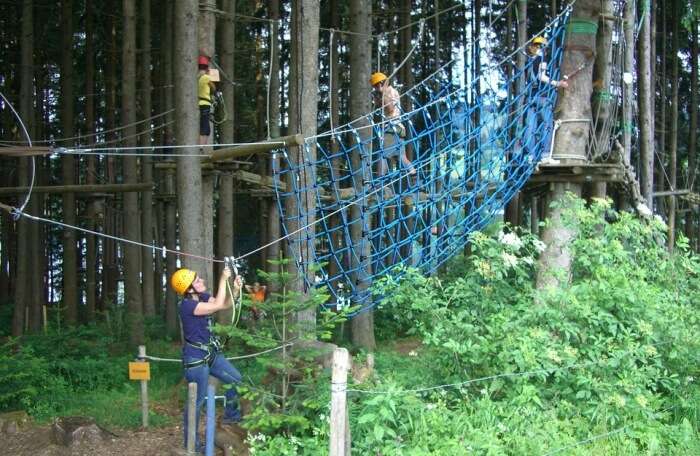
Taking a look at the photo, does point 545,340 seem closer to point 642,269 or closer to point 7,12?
point 642,269

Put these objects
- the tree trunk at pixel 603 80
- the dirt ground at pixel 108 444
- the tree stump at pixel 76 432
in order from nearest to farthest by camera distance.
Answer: the dirt ground at pixel 108 444, the tree stump at pixel 76 432, the tree trunk at pixel 603 80

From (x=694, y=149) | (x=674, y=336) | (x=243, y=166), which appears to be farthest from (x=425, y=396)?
(x=694, y=149)

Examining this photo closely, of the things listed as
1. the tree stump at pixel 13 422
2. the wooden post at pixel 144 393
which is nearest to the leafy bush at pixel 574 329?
the wooden post at pixel 144 393

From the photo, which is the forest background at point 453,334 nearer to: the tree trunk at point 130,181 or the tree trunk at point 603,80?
the tree trunk at point 130,181

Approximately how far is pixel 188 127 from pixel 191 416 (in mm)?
2787

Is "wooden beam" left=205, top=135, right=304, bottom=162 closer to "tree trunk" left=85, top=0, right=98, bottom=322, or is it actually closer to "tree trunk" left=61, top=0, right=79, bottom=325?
"tree trunk" left=61, top=0, right=79, bottom=325

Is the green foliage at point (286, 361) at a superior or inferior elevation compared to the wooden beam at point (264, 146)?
inferior

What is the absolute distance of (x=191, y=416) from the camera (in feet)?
17.7

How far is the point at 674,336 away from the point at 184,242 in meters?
4.12

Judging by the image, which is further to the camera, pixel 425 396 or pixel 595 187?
pixel 595 187

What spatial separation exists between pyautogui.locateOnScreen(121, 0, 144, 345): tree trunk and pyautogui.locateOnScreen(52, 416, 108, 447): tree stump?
459 centimetres

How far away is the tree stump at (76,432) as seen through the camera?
21.4 feet

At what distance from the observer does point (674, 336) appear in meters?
5.66

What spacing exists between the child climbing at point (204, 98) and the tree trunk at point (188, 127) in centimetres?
68
